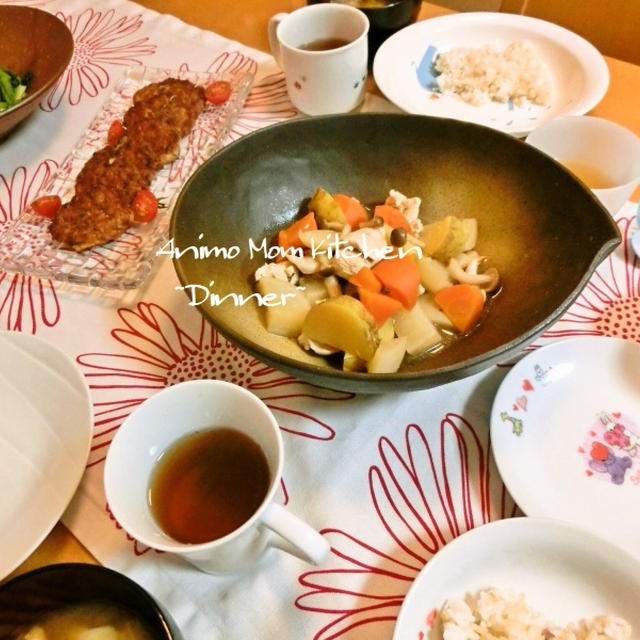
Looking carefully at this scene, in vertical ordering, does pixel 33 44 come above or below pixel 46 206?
above

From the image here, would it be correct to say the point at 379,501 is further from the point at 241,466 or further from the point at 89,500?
the point at 89,500

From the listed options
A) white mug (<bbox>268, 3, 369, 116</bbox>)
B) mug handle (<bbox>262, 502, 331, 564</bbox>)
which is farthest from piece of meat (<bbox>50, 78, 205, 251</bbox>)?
mug handle (<bbox>262, 502, 331, 564</bbox>)

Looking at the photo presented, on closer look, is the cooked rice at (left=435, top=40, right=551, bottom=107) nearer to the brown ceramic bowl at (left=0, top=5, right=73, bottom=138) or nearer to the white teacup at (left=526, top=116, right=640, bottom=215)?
the white teacup at (left=526, top=116, right=640, bottom=215)

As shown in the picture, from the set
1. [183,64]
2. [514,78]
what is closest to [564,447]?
[514,78]

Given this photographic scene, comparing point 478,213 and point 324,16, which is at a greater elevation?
point 324,16

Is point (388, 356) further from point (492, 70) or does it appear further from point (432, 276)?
point (492, 70)

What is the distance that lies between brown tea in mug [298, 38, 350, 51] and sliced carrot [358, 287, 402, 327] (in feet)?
2.42

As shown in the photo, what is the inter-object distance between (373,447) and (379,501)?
82 mm

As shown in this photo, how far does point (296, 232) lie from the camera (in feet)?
3.28

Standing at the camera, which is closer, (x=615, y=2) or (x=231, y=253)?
(x=231, y=253)

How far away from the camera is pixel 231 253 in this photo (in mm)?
972

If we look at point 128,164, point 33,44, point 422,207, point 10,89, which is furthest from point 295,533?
point 33,44

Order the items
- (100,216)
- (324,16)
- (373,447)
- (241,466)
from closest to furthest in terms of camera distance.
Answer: (241,466) < (373,447) < (100,216) < (324,16)

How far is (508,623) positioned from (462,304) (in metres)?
0.44
